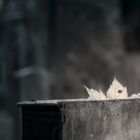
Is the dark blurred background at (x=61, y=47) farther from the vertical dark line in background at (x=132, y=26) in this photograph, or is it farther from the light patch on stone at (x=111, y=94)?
the light patch on stone at (x=111, y=94)

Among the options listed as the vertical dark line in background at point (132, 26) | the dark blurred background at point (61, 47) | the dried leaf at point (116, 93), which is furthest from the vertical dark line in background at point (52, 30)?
the dried leaf at point (116, 93)

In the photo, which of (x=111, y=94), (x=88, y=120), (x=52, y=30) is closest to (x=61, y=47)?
(x=52, y=30)

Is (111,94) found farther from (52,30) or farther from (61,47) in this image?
(52,30)

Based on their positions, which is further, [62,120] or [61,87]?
[61,87]

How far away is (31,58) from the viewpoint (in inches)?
502

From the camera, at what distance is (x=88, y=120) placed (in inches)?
167

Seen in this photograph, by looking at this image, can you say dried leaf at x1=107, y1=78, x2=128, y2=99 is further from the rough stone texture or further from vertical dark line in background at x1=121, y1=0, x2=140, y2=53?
vertical dark line in background at x1=121, y1=0, x2=140, y2=53

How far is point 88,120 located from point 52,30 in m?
8.25

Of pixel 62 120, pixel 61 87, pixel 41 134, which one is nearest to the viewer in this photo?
pixel 62 120

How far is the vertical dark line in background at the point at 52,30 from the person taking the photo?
12.4 metres

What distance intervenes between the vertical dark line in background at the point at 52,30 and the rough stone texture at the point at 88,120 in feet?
26.0

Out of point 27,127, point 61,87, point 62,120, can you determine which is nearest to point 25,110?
point 27,127

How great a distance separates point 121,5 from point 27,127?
8.21 metres

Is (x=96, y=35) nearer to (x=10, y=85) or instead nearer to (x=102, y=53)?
(x=102, y=53)
